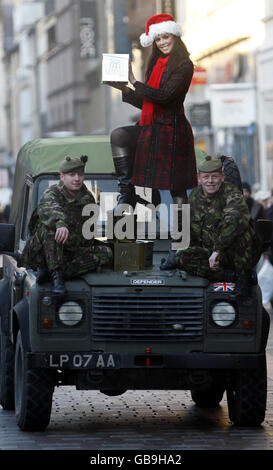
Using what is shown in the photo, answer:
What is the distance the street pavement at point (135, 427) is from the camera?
10.6m

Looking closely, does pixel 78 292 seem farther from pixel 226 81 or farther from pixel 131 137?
pixel 226 81

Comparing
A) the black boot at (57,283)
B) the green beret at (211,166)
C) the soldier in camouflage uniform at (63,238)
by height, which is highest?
the green beret at (211,166)

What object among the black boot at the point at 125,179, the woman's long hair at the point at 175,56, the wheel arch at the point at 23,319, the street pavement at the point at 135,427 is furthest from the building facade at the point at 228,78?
the wheel arch at the point at 23,319

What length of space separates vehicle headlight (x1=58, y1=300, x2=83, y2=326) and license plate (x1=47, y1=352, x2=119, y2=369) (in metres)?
0.23

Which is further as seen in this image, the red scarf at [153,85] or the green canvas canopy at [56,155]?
the green canvas canopy at [56,155]

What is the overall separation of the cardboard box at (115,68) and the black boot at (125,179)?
646mm

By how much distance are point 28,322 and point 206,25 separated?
109ft

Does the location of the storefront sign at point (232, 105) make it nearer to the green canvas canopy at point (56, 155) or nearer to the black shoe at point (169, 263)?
the green canvas canopy at point (56, 155)

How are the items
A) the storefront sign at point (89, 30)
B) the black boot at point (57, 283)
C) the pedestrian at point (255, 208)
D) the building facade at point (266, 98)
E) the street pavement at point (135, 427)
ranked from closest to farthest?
1. the street pavement at point (135, 427)
2. the black boot at point (57, 283)
3. the pedestrian at point (255, 208)
4. the building facade at point (266, 98)
5. the storefront sign at point (89, 30)

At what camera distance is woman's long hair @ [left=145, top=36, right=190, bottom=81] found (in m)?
12.3

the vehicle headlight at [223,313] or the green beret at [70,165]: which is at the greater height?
the green beret at [70,165]

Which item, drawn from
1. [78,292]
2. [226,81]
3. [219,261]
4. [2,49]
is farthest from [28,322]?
[2,49]

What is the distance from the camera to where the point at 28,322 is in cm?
1109

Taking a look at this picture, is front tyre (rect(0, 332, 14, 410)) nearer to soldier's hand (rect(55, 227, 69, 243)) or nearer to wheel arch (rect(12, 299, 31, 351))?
wheel arch (rect(12, 299, 31, 351))
